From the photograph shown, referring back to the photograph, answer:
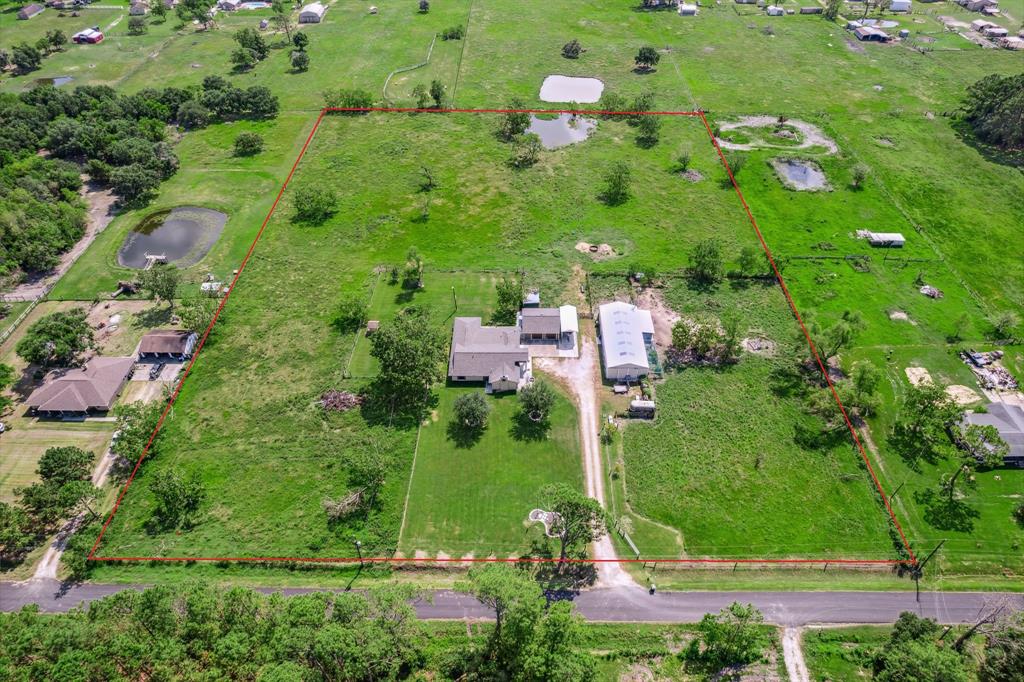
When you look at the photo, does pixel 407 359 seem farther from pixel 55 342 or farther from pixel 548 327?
pixel 55 342

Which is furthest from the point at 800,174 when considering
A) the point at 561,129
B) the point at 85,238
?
the point at 85,238

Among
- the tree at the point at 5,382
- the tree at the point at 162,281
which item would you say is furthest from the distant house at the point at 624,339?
the tree at the point at 5,382

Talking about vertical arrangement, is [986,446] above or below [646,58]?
below

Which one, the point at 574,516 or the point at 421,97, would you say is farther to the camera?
the point at 421,97

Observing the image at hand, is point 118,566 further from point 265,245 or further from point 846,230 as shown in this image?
point 846,230

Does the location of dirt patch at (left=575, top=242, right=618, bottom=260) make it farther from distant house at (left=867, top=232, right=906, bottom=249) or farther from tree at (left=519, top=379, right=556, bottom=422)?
distant house at (left=867, top=232, right=906, bottom=249)

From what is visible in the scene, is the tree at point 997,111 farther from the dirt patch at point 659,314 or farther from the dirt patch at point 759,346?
the dirt patch at point 659,314

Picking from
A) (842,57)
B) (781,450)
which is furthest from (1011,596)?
(842,57)

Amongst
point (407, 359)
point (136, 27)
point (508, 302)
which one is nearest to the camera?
point (407, 359)
